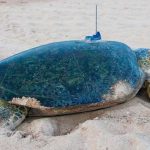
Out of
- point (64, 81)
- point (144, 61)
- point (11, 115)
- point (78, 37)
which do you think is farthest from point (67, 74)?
point (78, 37)

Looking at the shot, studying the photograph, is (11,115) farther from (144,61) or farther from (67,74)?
(144,61)

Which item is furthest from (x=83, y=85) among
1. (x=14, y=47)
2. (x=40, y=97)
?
(x=14, y=47)

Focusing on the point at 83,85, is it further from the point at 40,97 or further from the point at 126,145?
the point at 126,145

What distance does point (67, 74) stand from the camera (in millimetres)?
2844

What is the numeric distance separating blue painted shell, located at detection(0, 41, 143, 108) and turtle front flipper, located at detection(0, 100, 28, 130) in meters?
0.08

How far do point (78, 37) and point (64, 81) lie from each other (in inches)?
103

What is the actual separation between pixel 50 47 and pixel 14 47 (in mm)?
1919

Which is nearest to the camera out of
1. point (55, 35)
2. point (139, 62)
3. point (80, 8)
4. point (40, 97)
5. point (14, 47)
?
point (40, 97)

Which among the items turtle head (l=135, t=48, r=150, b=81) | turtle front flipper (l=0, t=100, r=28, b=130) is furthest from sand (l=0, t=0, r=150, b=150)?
turtle head (l=135, t=48, r=150, b=81)

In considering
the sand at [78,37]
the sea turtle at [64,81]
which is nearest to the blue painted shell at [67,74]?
the sea turtle at [64,81]

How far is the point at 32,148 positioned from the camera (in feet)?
8.00

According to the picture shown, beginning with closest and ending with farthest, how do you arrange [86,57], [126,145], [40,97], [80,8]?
[126,145]
[40,97]
[86,57]
[80,8]

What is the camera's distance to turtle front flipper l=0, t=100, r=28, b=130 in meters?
2.73

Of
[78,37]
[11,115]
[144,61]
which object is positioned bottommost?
[78,37]
